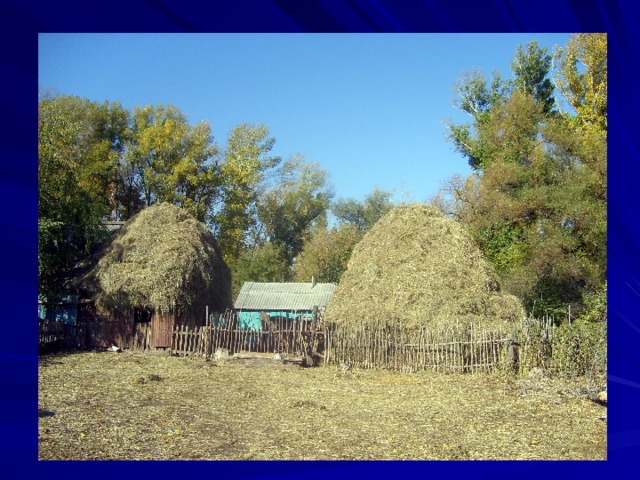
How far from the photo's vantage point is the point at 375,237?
18.1 metres

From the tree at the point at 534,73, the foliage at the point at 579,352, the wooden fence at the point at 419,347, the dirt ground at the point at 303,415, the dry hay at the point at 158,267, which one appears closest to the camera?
the dirt ground at the point at 303,415

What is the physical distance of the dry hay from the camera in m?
16.2

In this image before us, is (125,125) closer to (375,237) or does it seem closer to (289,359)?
(375,237)

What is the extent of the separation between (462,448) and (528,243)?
13.2 meters

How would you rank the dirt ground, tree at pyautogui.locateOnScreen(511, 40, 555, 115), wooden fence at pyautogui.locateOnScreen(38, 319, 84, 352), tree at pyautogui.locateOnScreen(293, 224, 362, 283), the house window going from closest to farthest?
the dirt ground, wooden fence at pyautogui.locateOnScreen(38, 319, 84, 352), the house window, tree at pyautogui.locateOnScreen(511, 40, 555, 115), tree at pyautogui.locateOnScreen(293, 224, 362, 283)

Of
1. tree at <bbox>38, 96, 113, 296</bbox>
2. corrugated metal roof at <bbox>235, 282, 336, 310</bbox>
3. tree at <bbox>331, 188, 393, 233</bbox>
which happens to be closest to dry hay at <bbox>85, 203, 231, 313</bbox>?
tree at <bbox>38, 96, 113, 296</bbox>

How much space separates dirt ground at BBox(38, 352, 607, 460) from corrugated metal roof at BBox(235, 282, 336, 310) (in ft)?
38.5

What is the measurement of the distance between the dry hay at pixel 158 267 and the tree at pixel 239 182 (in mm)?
7831

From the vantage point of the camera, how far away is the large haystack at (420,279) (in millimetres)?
15211

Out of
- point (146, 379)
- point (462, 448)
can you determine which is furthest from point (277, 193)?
point (462, 448)

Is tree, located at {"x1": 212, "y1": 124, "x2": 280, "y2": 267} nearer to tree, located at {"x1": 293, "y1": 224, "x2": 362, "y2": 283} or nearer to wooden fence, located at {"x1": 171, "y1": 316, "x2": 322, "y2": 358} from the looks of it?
Result: tree, located at {"x1": 293, "y1": 224, "x2": 362, "y2": 283}

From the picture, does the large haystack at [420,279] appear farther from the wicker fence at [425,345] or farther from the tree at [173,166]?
the tree at [173,166]
